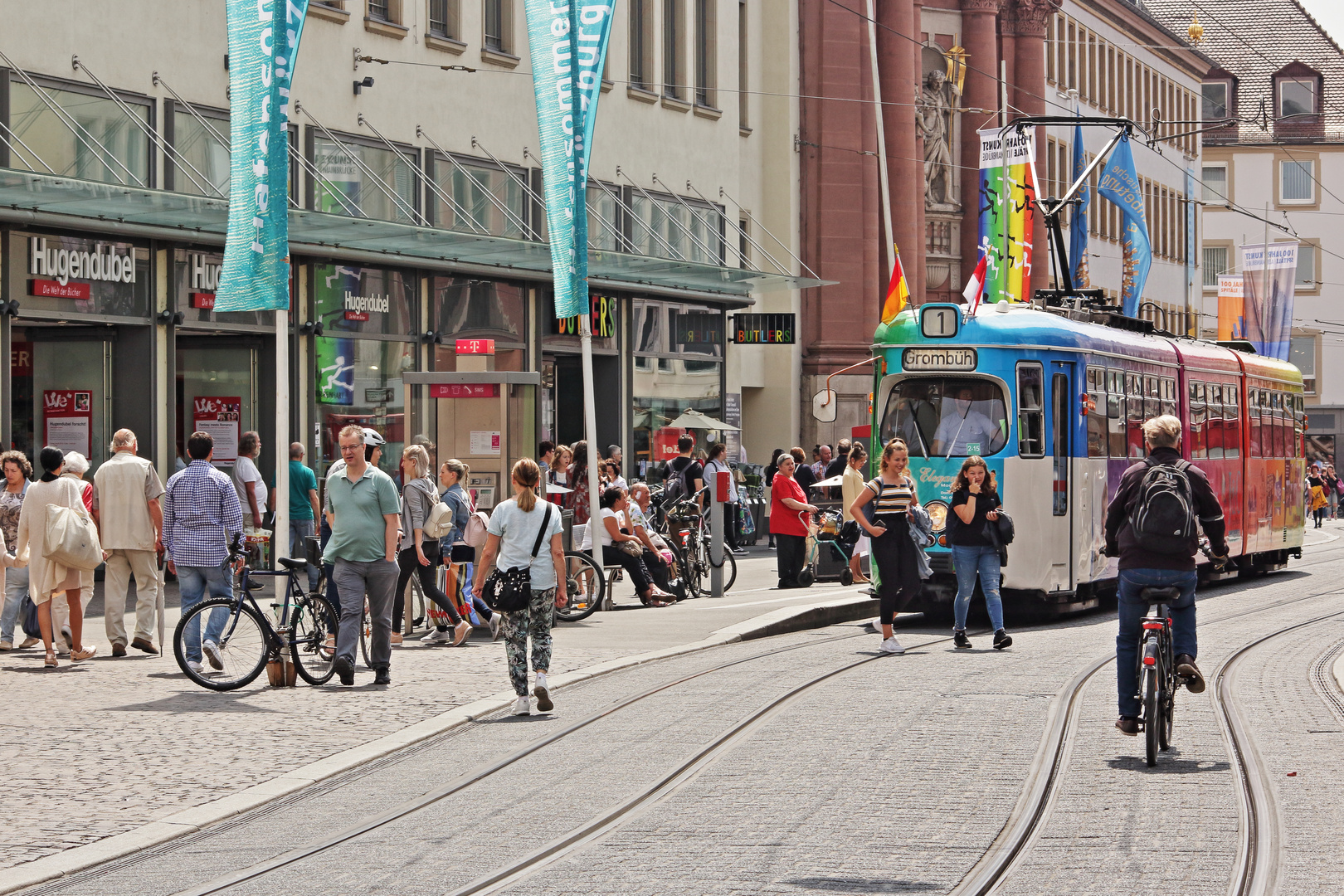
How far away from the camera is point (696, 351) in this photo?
35781 millimetres

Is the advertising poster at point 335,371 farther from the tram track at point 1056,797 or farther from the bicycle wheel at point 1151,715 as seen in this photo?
the bicycle wheel at point 1151,715

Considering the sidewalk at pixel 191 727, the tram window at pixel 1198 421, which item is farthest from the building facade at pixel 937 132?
the sidewalk at pixel 191 727

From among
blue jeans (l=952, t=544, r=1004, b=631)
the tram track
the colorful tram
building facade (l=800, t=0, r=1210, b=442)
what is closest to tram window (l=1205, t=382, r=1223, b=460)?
the colorful tram

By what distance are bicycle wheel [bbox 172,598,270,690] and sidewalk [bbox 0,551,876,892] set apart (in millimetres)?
130

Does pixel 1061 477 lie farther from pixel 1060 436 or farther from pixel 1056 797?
pixel 1056 797

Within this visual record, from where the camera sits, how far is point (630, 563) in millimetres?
21391

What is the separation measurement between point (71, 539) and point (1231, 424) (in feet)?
49.0

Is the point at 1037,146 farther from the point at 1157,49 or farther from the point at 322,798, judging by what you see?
the point at 322,798

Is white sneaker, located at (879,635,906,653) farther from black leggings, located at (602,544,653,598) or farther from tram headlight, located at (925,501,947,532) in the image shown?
black leggings, located at (602,544,653,598)

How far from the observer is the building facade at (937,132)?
1710 inches

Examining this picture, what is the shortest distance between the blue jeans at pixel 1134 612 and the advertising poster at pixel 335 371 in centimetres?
1638

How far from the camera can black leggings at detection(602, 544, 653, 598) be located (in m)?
21.4

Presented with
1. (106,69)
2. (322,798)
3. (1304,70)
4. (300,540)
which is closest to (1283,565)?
(300,540)

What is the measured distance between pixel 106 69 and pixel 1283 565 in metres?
18.0
